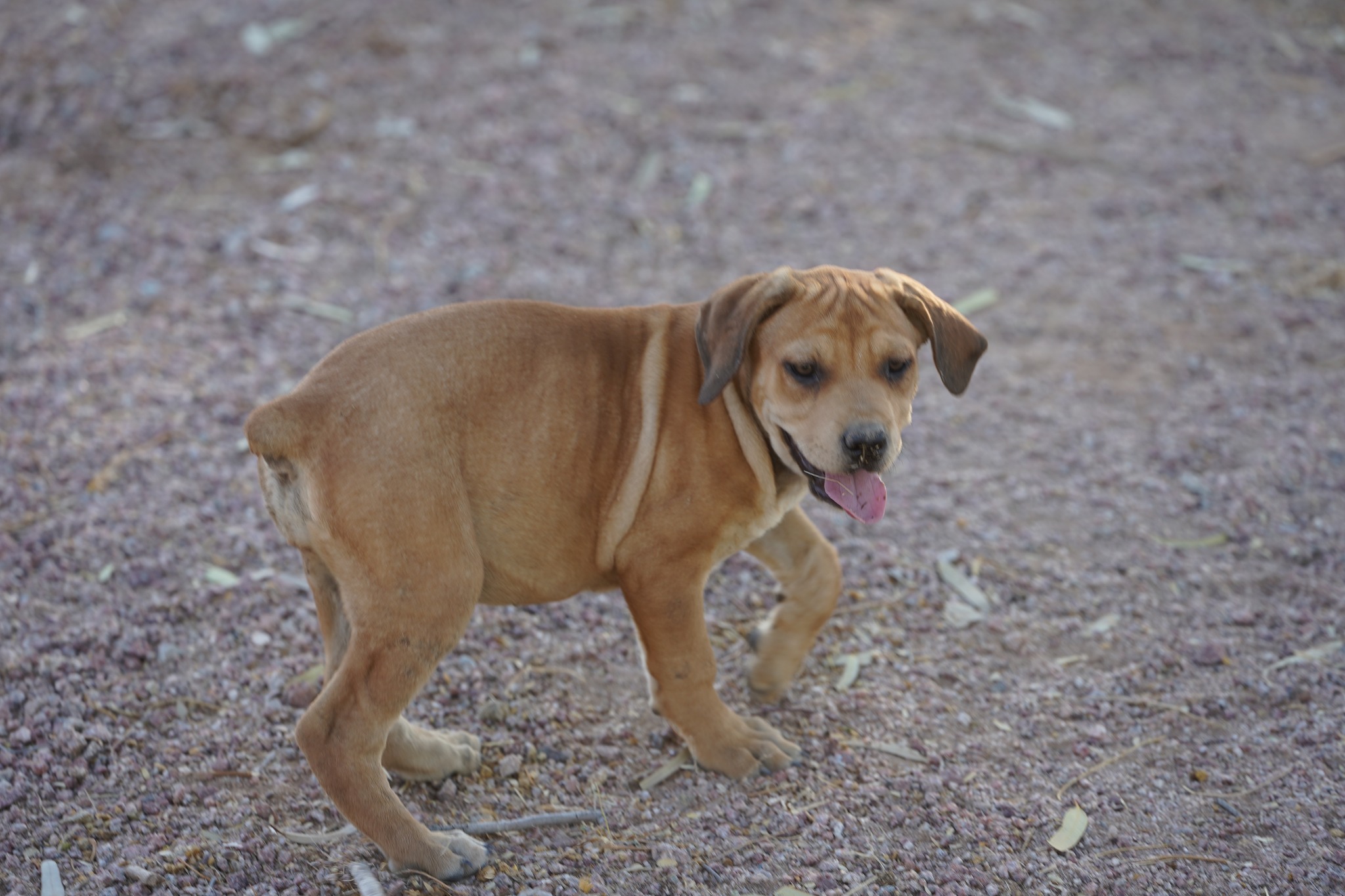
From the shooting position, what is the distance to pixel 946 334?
14.7 feet

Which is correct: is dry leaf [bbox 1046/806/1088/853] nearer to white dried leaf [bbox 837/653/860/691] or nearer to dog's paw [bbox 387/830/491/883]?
white dried leaf [bbox 837/653/860/691]

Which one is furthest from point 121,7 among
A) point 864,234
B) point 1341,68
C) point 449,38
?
point 1341,68

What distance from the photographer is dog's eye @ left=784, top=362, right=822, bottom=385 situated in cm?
421

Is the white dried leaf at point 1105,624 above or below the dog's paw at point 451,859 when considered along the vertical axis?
above

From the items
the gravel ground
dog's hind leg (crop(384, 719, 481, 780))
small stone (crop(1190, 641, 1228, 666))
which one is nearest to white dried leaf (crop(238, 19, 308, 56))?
the gravel ground

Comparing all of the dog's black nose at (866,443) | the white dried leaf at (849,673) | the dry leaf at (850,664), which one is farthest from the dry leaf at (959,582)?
the dog's black nose at (866,443)

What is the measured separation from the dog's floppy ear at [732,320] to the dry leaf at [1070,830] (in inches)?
82.6

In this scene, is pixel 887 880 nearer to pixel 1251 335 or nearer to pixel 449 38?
pixel 1251 335

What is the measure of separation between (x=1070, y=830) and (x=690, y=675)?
1555 mm

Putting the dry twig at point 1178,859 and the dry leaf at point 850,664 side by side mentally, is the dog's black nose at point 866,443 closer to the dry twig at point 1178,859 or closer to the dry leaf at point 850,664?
the dry leaf at point 850,664

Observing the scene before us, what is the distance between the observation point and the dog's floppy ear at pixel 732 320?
420 centimetres

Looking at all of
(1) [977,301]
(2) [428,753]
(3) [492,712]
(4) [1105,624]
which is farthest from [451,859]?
(1) [977,301]

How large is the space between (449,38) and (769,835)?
983 cm

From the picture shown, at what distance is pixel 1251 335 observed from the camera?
320 inches
